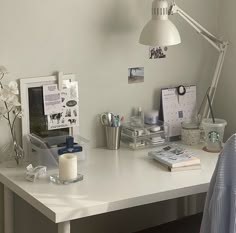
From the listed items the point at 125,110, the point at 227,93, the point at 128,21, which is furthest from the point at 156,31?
the point at 227,93

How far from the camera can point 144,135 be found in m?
2.63

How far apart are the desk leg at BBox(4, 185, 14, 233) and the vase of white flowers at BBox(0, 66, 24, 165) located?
0.45ft

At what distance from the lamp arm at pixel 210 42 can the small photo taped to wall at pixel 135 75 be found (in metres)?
0.31

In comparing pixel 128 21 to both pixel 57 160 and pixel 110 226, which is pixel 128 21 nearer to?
pixel 57 160

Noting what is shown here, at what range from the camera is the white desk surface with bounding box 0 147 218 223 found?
2.01 m

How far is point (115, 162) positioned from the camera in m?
2.46

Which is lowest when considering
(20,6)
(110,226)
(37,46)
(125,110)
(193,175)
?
(110,226)

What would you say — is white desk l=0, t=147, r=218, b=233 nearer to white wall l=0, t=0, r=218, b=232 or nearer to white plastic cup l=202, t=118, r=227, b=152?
white plastic cup l=202, t=118, r=227, b=152

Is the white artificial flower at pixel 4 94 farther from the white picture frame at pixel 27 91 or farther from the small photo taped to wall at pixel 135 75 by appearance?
the small photo taped to wall at pixel 135 75

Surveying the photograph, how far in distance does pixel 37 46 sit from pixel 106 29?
331mm

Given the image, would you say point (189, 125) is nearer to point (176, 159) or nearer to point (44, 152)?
point (176, 159)

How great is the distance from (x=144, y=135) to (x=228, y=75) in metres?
0.56

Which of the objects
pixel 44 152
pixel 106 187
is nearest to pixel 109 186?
pixel 106 187

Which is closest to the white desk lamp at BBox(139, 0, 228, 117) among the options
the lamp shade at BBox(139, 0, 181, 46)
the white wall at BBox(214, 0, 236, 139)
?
the lamp shade at BBox(139, 0, 181, 46)
